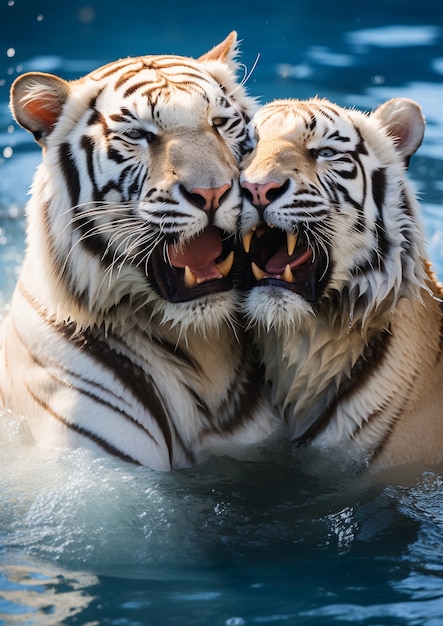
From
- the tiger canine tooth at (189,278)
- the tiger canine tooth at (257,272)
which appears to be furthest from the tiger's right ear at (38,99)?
the tiger canine tooth at (257,272)

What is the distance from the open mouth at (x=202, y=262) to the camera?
9.56 feet

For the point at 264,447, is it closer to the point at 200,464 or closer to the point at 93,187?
the point at 200,464

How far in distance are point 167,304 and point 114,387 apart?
36cm

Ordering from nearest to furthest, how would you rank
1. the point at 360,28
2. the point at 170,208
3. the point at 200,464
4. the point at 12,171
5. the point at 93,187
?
the point at 170,208 < the point at 93,187 < the point at 200,464 < the point at 12,171 < the point at 360,28

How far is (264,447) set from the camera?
3334 mm

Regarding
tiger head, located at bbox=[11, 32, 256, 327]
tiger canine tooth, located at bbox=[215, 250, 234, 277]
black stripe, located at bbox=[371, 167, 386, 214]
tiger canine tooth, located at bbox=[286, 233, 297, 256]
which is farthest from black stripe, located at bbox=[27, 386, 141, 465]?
black stripe, located at bbox=[371, 167, 386, 214]

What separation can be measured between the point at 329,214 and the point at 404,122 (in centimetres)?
47

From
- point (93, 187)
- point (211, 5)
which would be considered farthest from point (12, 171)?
point (93, 187)

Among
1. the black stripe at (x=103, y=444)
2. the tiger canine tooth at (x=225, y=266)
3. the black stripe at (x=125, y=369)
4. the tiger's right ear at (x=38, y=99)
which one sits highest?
the tiger's right ear at (x=38, y=99)

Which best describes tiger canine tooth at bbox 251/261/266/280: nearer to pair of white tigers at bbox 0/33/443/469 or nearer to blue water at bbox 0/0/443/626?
pair of white tigers at bbox 0/33/443/469

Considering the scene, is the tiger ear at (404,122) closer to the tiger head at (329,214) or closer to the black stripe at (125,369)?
the tiger head at (329,214)

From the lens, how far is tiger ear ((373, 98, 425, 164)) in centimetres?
323

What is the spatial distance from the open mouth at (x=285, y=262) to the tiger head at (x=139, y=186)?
77mm

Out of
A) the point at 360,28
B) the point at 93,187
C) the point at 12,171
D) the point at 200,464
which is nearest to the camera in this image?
the point at 93,187
